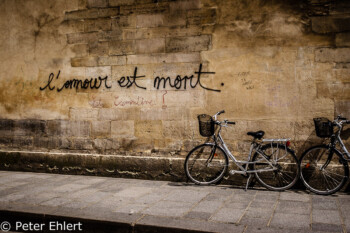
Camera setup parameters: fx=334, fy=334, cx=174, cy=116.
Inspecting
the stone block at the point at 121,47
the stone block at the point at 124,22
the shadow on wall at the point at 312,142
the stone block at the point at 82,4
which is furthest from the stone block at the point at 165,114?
the stone block at the point at 82,4

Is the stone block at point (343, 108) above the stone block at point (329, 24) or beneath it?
beneath

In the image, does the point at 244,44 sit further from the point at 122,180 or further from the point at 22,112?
the point at 22,112

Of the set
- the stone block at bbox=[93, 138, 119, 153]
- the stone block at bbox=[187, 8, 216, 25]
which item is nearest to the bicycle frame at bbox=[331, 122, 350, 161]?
the stone block at bbox=[187, 8, 216, 25]

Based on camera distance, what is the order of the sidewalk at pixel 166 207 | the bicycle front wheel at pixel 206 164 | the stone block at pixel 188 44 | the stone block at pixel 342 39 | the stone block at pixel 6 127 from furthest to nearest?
1. the stone block at pixel 6 127
2. the stone block at pixel 188 44
3. the bicycle front wheel at pixel 206 164
4. the stone block at pixel 342 39
5. the sidewalk at pixel 166 207

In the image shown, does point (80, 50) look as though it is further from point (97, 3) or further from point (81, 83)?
point (97, 3)

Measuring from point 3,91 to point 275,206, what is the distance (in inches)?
248

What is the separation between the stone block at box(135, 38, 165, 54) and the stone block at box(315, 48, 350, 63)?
283cm

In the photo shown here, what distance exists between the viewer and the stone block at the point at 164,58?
20.8 ft

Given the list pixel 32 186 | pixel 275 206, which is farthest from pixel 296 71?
pixel 32 186

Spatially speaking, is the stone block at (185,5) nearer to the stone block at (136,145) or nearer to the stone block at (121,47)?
the stone block at (121,47)

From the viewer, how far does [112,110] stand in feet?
22.4

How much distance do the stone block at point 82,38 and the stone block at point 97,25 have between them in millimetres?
103

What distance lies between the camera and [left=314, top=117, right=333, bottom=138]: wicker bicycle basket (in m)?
5.36
